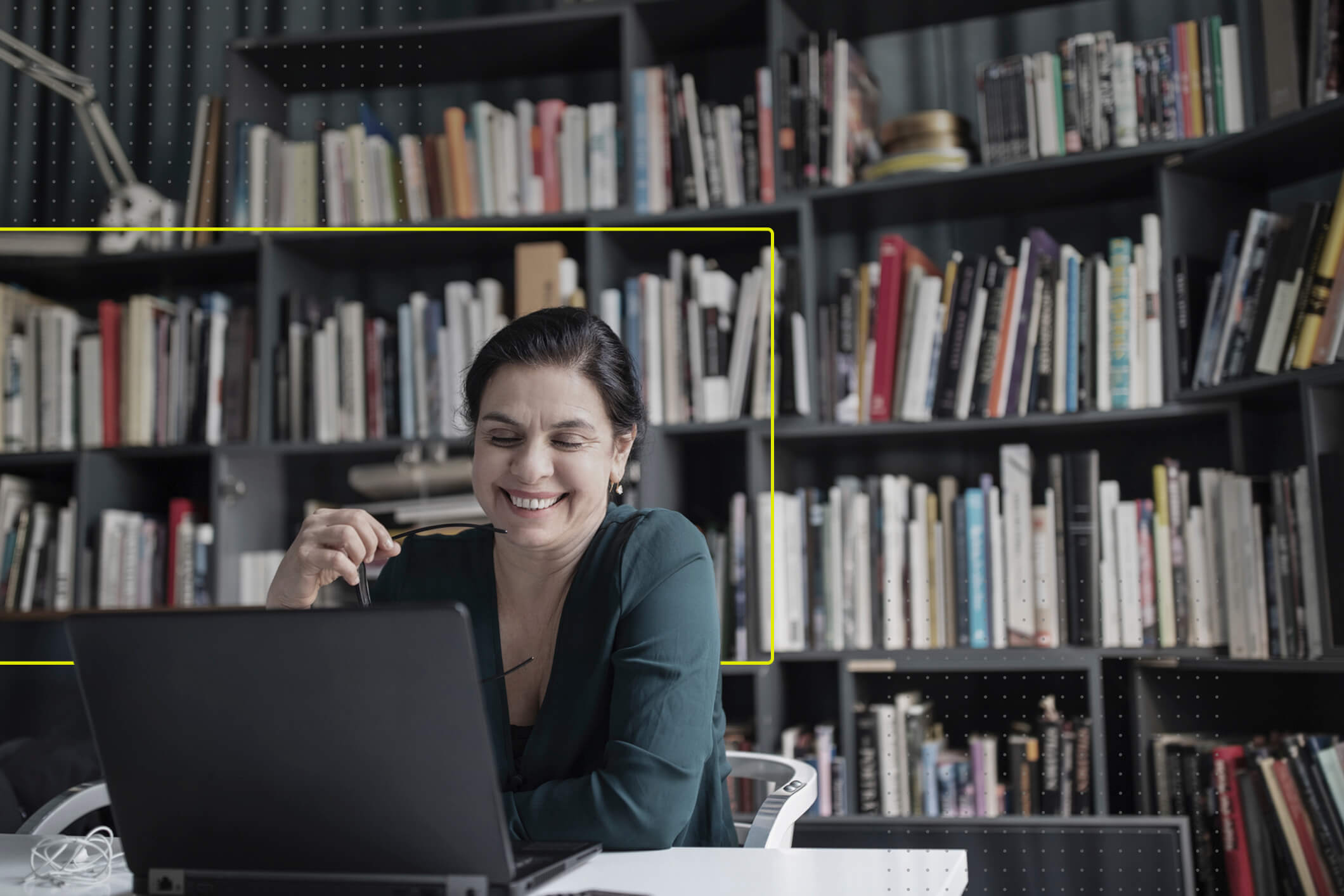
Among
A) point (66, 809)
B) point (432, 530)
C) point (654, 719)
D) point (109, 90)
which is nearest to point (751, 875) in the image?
point (654, 719)

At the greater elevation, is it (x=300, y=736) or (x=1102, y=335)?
(x=1102, y=335)

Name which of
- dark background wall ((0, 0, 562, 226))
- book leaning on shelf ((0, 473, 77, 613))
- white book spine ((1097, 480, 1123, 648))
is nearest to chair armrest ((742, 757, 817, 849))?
white book spine ((1097, 480, 1123, 648))

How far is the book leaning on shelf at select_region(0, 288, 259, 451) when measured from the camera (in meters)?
2.33

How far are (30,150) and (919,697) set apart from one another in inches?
92.6

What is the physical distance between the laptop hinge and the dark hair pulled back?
23.8 inches

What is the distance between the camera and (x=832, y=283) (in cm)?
234

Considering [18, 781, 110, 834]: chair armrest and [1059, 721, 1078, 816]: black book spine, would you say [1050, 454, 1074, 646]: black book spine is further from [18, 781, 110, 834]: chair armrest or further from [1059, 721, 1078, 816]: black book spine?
[18, 781, 110, 834]: chair armrest

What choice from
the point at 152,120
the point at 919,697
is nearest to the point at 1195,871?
the point at 919,697

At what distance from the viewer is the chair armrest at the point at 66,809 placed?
127 centimetres

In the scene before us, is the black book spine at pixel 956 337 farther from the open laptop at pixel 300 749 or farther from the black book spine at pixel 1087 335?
the open laptop at pixel 300 749

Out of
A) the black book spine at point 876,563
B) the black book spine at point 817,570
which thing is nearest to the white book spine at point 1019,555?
the black book spine at point 876,563

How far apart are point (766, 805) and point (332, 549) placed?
53cm

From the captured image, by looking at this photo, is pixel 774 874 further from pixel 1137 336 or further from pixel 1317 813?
pixel 1137 336

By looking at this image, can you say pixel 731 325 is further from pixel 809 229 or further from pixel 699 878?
pixel 699 878
